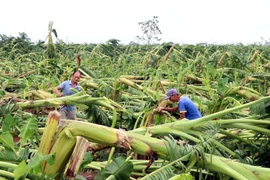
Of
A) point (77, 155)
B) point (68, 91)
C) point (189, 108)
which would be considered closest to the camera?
point (77, 155)

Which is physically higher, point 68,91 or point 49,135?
point 49,135

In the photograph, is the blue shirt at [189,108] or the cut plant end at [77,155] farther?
the blue shirt at [189,108]

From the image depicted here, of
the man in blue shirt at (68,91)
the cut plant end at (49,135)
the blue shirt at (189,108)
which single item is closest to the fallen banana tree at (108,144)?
the cut plant end at (49,135)

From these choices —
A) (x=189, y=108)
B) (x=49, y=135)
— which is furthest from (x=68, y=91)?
(x=49, y=135)

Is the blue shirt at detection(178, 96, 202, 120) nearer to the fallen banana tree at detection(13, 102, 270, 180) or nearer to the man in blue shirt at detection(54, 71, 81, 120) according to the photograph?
the man in blue shirt at detection(54, 71, 81, 120)

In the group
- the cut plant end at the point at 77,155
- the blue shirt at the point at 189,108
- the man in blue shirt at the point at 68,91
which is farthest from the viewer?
the man in blue shirt at the point at 68,91

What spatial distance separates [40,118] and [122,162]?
3.38m

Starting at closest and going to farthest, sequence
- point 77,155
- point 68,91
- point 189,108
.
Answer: point 77,155 → point 189,108 → point 68,91

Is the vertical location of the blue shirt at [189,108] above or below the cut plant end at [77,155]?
below

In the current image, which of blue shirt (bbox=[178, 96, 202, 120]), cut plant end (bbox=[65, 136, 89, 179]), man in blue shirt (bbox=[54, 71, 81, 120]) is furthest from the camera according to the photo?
man in blue shirt (bbox=[54, 71, 81, 120])

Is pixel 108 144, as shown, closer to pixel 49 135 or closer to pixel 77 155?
pixel 77 155

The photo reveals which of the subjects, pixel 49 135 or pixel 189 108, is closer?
pixel 49 135

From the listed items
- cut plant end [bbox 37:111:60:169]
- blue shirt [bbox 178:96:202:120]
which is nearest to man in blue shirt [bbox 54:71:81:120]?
blue shirt [bbox 178:96:202:120]

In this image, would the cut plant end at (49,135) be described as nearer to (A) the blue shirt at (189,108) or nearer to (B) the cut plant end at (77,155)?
(B) the cut plant end at (77,155)
